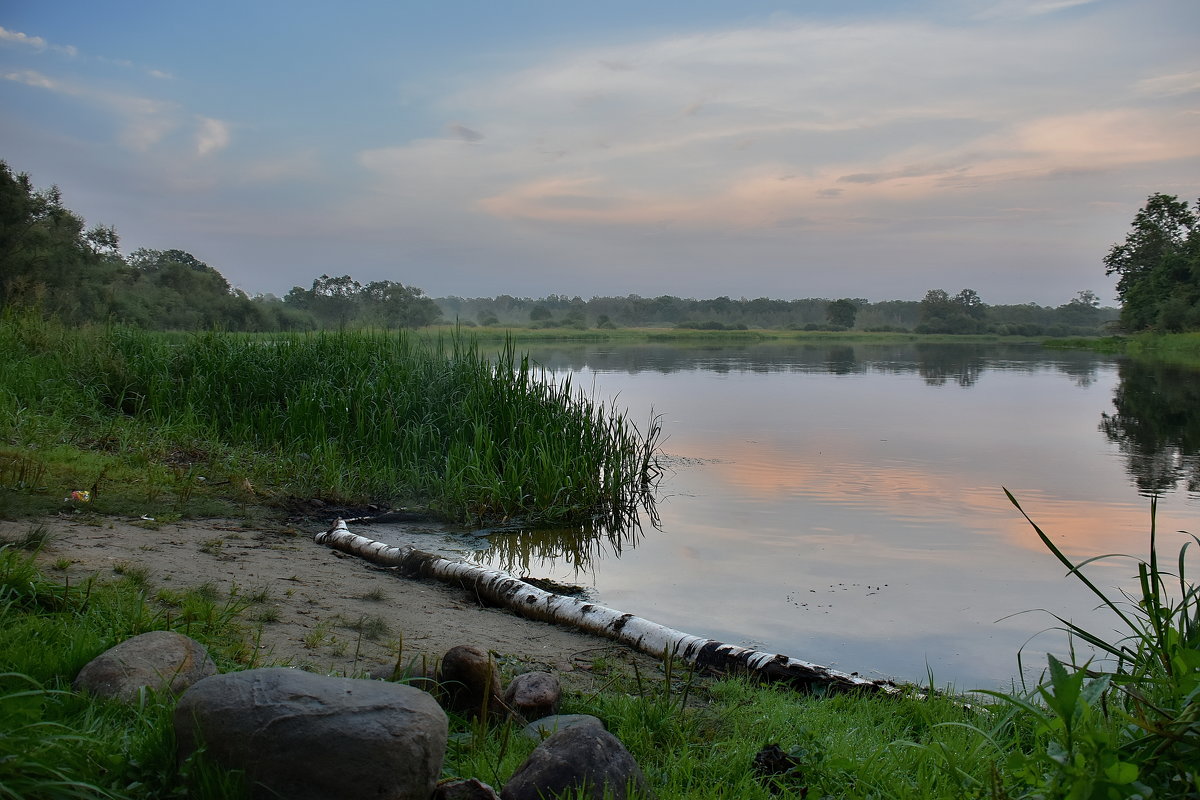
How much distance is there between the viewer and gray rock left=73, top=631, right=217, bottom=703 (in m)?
3.14

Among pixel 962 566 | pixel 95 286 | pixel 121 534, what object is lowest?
pixel 962 566

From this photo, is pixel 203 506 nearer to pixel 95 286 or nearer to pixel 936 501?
pixel 936 501

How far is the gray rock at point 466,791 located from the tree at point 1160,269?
56.4 m

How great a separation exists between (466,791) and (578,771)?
14.1 inches

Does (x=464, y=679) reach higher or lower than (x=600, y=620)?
higher

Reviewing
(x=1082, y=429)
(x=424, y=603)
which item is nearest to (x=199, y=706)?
(x=424, y=603)

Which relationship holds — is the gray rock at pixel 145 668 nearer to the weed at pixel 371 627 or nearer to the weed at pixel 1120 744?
the weed at pixel 371 627

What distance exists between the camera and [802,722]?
3.94 metres

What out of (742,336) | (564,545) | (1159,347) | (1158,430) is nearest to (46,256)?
(564,545)

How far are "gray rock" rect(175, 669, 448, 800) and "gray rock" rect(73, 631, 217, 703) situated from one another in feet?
2.03

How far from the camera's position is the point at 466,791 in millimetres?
2680

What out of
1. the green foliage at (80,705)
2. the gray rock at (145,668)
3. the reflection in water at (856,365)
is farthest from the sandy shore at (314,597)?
the reflection in water at (856,365)

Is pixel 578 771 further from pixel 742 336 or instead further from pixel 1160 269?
pixel 742 336

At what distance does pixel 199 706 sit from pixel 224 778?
0.24 m
